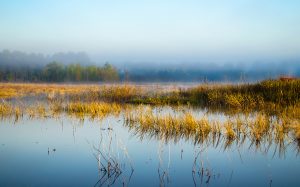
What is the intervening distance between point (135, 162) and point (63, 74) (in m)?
80.3

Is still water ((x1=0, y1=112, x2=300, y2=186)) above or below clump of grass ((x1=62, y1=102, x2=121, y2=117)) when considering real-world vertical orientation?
below

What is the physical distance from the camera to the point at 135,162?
7.50 meters

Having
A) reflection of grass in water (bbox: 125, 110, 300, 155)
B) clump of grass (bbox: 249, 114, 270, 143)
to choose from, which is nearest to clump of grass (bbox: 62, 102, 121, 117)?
reflection of grass in water (bbox: 125, 110, 300, 155)

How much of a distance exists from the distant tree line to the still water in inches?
2938

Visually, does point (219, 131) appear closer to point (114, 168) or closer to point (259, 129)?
point (259, 129)

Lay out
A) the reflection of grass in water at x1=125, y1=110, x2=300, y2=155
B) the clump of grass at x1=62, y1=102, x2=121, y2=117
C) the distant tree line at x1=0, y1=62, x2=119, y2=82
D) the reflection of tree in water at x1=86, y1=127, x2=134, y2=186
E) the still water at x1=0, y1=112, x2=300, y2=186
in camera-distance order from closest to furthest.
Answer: the reflection of tree in water at x1=86, y1=127, x2=134, y2=186
the still water at x1=0, y1=112, x2=300, y2=186
the reflection of grass in water at x1=125, y1=110, x2=300, y2=155
the clump of grass at x1=62, y1=102, x2=121, y2=117
the distant tree line at x1=0, y1=62, x2=119, y2=82

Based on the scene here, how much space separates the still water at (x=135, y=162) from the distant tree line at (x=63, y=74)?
74638mm

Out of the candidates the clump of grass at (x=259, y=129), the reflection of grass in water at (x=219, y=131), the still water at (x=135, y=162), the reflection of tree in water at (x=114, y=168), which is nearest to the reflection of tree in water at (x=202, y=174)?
the still water at (x=135, y=162)

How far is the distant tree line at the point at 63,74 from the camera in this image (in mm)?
83312

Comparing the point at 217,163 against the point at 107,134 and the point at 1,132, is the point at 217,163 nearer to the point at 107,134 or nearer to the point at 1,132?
the point at 107,134

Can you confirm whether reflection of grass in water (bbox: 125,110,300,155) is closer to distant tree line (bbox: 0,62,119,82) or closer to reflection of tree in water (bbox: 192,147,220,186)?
reflection of tree in water (bbox: 192,147,220,186)

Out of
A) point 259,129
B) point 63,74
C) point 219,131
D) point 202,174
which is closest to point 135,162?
point 202,174

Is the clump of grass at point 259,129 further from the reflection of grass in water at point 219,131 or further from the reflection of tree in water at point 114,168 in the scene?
the reflection of tree in water at point 114,168

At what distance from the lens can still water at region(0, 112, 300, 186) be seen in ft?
20.9
